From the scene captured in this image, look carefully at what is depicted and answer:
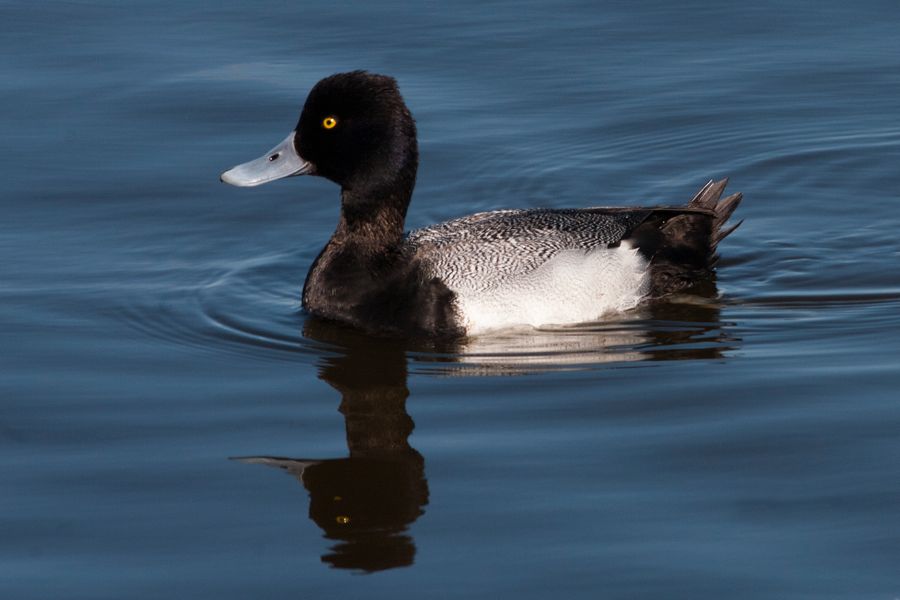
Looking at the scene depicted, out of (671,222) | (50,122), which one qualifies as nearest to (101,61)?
(50,122)

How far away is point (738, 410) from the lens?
780 cm

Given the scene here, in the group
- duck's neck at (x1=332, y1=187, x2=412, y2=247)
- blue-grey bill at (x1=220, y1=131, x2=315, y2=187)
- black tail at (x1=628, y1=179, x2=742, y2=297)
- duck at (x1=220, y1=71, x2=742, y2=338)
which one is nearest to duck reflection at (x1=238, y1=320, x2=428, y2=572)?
duck at (x1=220, y1=71, x2=742, y2=338)

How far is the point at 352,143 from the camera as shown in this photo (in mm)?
9461

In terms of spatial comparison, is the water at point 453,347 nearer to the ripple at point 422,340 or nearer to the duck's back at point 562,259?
the ripple at point 422,340

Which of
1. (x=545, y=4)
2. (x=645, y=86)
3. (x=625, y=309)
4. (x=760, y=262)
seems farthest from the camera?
(x=545, y=4)

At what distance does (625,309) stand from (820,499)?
9.99ft

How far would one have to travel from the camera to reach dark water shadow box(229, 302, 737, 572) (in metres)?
6.73

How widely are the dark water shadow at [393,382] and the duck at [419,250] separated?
15cm

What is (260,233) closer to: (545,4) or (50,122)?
(50,122)

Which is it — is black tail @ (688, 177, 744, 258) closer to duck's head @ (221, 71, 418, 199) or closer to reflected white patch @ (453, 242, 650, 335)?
reflected white patch @ (453, 242, 650, 335)

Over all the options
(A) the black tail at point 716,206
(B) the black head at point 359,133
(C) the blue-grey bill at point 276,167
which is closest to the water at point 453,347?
(A) the black tail at point 716,206

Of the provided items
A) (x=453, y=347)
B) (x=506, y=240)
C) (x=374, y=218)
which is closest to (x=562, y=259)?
(x=506, y=240)

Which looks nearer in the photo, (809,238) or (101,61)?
(809,238)

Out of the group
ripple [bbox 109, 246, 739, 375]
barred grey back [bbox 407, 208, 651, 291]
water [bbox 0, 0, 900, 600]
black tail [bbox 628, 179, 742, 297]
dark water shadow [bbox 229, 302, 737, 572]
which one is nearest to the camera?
water [bbox 0, 0, 900, 600]
